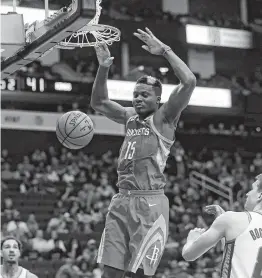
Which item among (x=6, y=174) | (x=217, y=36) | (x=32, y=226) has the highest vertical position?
(x=217, y=36)

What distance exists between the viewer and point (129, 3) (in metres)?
26.0

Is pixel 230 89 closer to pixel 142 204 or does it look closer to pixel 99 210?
pixel 99 210

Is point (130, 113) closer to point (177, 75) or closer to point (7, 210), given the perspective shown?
point (177, 75)

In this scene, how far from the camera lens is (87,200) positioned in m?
17.6

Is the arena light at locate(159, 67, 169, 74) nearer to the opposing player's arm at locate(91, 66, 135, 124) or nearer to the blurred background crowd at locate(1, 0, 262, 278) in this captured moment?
the blurred background crowd at locate(1, 0, 262, 278)

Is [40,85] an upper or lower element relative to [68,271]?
upper

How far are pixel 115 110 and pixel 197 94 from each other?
63.6 feet

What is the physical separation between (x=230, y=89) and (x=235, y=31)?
2385 millimetres

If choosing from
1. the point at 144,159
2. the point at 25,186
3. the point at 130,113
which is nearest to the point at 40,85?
the point at 25,186

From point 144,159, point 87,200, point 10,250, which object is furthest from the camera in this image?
point 87,200

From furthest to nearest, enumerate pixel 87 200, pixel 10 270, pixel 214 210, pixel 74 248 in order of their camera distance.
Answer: pixel 87 200 → pixel 74 248 → pixel 10 270 → pixel 214 210

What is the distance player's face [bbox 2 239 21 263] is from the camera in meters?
7.37

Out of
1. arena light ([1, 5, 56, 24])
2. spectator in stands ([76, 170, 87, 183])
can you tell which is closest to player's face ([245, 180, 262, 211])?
arena light ([1, 5, 56, 24])

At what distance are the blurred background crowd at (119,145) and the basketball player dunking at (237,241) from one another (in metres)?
9.20
